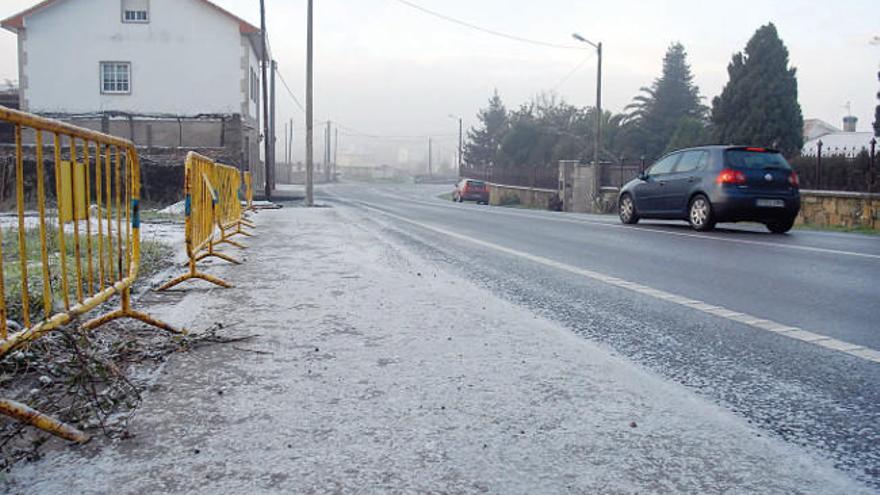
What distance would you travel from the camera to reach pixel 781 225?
12914 millimetres

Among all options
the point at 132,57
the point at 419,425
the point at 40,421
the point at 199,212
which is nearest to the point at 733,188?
the point at 199,212

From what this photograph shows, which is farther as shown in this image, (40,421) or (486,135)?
(486,135)

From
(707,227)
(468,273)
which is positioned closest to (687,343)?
(468,273)

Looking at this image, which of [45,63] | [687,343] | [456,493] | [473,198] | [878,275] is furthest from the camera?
[473,198]

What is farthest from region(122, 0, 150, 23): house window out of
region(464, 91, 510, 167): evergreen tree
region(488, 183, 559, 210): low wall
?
region(464, 91, 510, 167): evergreen tree

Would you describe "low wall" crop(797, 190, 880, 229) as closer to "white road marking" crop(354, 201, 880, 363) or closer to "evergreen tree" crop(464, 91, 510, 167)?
"white road marking" crop(354, 201, 880, 363)

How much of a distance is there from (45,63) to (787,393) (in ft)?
116

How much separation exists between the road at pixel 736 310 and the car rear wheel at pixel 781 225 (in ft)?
4.95

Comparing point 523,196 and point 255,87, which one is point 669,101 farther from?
point 255,87

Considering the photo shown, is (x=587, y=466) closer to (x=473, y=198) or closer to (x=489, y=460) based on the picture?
(x=489, y=460)

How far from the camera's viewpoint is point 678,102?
63125 millimetres

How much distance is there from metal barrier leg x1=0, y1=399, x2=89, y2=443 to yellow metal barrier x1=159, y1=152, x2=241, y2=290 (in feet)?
11.3

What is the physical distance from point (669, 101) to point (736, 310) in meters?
61.4

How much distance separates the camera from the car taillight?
490 inches
